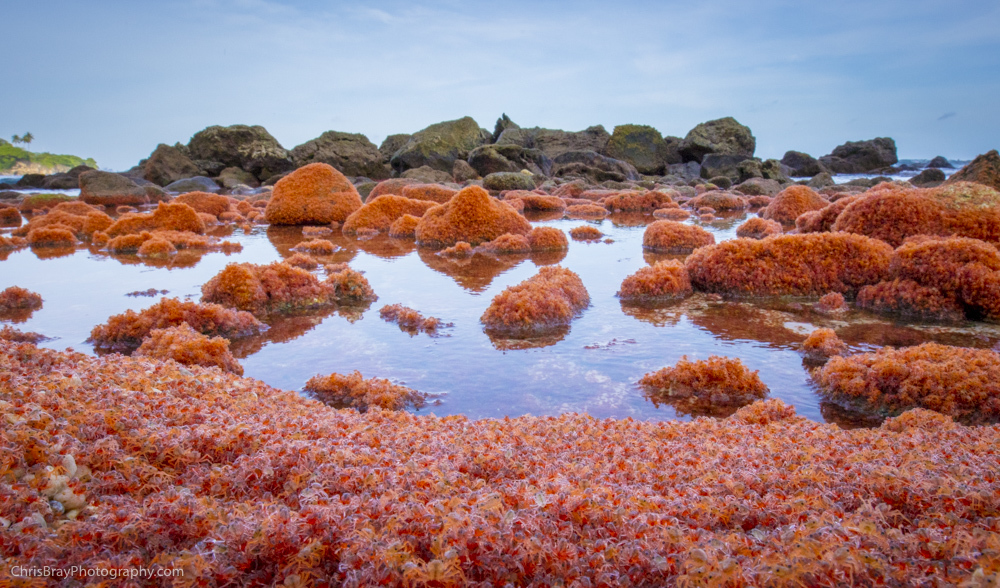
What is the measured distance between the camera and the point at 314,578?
1534 millimetres

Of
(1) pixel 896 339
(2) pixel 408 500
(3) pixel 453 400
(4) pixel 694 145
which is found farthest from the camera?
(4) pixel 694 145

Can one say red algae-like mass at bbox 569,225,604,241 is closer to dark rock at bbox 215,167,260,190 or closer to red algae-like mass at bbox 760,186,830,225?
red algae-like mass at bbox 760,186,830,225

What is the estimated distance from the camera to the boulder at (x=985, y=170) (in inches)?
464

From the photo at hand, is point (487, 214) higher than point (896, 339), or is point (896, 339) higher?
point (487, 214)

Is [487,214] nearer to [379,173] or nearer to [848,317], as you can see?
[848,317]

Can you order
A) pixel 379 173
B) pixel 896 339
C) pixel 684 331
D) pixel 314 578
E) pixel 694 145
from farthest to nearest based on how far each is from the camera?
1. pixel 694 145
2. pixel 379 173
3. pixel 684 331
4. pixel 896 339
5. pixel 314 578

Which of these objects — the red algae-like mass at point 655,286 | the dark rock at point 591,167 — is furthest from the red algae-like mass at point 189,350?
the dark rock at point 591,167

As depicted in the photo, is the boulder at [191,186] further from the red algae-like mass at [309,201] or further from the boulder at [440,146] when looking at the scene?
the red algae-like mass at [309,201]

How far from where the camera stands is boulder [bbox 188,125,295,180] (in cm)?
3606

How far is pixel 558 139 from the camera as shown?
149ft

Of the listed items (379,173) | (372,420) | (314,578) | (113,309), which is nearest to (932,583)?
(314,578)

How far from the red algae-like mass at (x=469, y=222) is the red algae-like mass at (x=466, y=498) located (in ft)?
30.0

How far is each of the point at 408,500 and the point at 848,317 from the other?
5873 millimetres

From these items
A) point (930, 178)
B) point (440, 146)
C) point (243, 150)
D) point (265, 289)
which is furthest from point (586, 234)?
point (243, 150)
